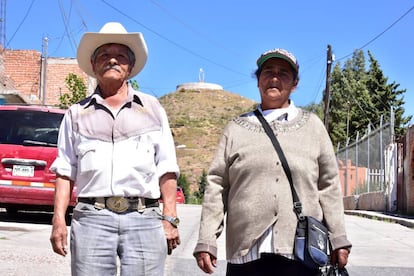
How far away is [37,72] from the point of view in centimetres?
3378

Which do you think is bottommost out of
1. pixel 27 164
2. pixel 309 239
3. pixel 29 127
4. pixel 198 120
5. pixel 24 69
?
pixel 309 239

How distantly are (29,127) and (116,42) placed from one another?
258 inches

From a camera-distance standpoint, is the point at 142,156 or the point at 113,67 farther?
the point at 113,67

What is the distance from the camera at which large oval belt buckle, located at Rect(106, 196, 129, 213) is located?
3367mm

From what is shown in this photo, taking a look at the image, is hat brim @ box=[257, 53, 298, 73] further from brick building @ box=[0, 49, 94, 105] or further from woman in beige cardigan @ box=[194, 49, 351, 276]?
brick building @ box=[0, 49, 94, 105]

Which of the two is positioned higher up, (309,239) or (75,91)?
(75,91)

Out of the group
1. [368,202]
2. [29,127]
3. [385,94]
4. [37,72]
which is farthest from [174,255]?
[385,94]

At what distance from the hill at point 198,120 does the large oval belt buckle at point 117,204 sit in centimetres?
6351

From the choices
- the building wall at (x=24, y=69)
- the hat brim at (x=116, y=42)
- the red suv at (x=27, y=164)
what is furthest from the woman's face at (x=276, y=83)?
the building wall at (x=24, y=69)

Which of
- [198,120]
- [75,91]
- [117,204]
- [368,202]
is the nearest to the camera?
[117,204]

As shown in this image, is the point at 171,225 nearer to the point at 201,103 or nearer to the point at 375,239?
the point at 375,239

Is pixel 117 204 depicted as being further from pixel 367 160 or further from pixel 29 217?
pixel 367 160

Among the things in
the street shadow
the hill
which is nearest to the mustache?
the street shadow

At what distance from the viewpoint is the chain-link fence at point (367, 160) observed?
931 inches
